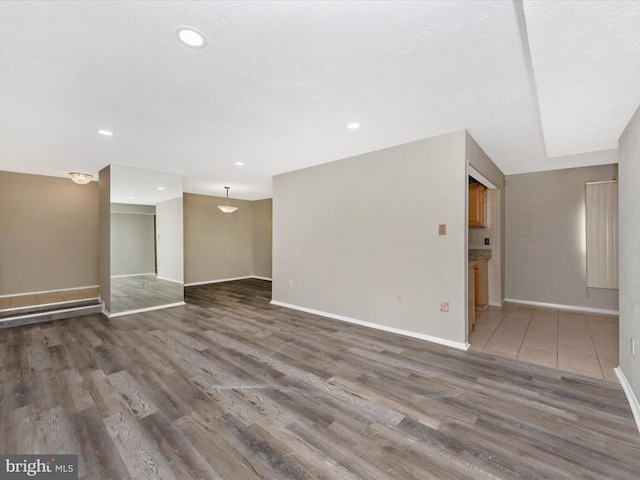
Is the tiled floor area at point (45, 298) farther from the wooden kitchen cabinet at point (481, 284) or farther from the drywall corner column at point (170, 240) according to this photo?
the wooden kitchen cabinet at point (481, 284)

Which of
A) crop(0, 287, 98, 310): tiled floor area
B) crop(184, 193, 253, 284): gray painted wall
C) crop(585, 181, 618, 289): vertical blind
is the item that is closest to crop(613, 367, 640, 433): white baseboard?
crop(585, 181, 618, 289): vertical blind

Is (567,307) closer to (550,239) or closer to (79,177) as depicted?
(550,239)

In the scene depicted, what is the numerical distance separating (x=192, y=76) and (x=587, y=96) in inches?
117

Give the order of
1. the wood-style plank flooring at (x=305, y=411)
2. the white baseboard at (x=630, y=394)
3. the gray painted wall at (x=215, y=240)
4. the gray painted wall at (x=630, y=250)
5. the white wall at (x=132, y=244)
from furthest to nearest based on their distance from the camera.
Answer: the gray painted wall at (x=215, y=240) → the white wall at (x=132, y=244) → the gray painted wall at (x=630, y=250) → the white baseboard at (x=630, y=394) → the wood-style plank flooring at (x=305, y=411)

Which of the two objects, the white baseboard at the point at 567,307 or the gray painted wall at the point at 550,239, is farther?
the gray painted wall at the point at 550,239

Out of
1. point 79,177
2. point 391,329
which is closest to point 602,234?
point 391,329

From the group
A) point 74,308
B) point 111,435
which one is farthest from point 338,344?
point 74,308

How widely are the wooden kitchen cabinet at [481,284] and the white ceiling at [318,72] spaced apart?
2.38 m

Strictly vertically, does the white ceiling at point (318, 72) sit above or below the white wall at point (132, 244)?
above

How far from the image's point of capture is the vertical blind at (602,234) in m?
4.66

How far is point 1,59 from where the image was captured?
1.91 meters

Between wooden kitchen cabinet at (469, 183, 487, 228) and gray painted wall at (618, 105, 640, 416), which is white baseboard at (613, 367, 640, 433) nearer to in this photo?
gray painted wall at (618, 105, 640, 416)

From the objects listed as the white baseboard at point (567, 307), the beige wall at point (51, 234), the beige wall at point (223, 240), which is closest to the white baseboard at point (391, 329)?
the white baseboard at point (567, 307)

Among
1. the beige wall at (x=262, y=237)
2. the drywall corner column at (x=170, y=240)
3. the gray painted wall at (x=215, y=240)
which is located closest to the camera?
the drywall corner column at (x=170, y=240)
